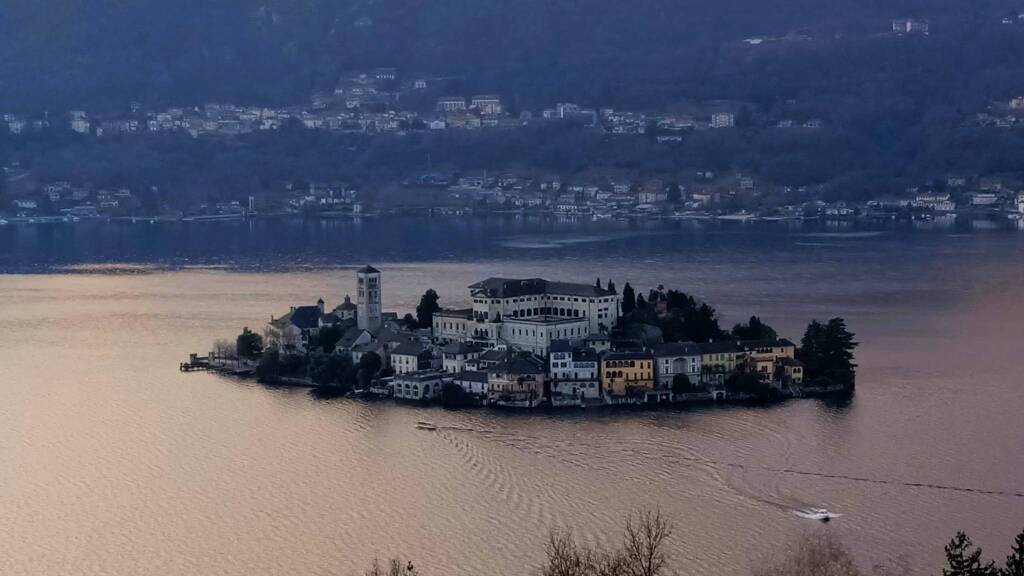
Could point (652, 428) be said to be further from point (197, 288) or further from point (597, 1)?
point (597, 1)

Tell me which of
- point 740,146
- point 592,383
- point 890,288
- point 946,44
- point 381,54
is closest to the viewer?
point 592,383

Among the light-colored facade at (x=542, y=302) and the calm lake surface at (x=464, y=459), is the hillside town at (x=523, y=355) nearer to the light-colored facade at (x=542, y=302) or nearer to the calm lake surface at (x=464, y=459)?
the light-colored facade at (x=542, y=302)

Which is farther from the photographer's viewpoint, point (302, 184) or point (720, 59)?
point (720, 59)

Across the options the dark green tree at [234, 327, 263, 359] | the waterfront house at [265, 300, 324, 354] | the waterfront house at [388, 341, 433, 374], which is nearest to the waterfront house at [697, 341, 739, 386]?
the waterfront house at [388, 341, 433, 374]

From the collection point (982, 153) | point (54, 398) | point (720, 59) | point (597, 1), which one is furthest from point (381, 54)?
point (54, 398)

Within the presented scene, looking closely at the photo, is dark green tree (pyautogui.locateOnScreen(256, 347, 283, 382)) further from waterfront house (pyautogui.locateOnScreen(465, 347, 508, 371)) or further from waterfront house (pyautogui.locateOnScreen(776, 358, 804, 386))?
waterfront house (pyautogui.locateOnScreen(776, 358, 804, 386))
